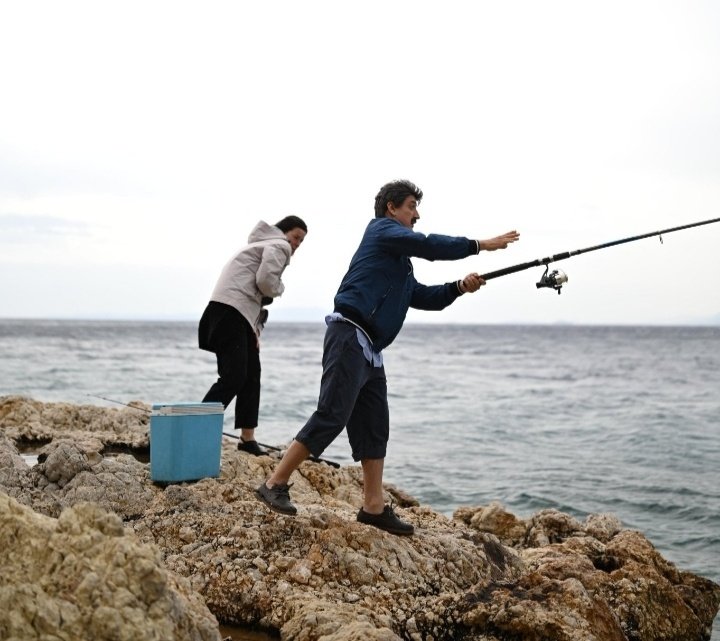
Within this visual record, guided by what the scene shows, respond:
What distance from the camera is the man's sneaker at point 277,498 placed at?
462cm

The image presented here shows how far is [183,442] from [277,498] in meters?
0.93

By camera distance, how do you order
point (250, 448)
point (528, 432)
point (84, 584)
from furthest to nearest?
point (528, 432) → point (250, 448) → point (84, 584)

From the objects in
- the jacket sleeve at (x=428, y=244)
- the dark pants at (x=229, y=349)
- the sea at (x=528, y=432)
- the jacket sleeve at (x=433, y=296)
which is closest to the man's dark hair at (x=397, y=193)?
the jacket sleeve at (x=428, y=244)

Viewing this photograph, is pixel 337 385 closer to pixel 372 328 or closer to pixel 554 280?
pixel 372 328

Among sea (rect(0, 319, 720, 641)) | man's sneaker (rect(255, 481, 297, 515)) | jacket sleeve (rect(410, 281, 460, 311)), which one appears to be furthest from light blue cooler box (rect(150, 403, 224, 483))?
sea (rect(0, 319, 720, 641))

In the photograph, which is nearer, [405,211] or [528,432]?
[405,211]

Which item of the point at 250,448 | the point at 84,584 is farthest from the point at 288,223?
the point at 84,584

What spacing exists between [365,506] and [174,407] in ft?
4.52

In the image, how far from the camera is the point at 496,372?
33.9m

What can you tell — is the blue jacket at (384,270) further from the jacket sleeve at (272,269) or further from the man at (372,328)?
the jacket sleeve at (272,269)

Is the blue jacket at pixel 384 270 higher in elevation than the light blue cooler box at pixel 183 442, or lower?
higher

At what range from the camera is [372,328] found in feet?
15.0

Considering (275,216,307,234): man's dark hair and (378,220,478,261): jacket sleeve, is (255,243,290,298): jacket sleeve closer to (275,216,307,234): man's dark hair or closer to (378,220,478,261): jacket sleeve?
(275,216,307,234): man's dark hair

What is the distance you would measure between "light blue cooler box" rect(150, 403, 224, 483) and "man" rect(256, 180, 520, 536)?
2.63ft
